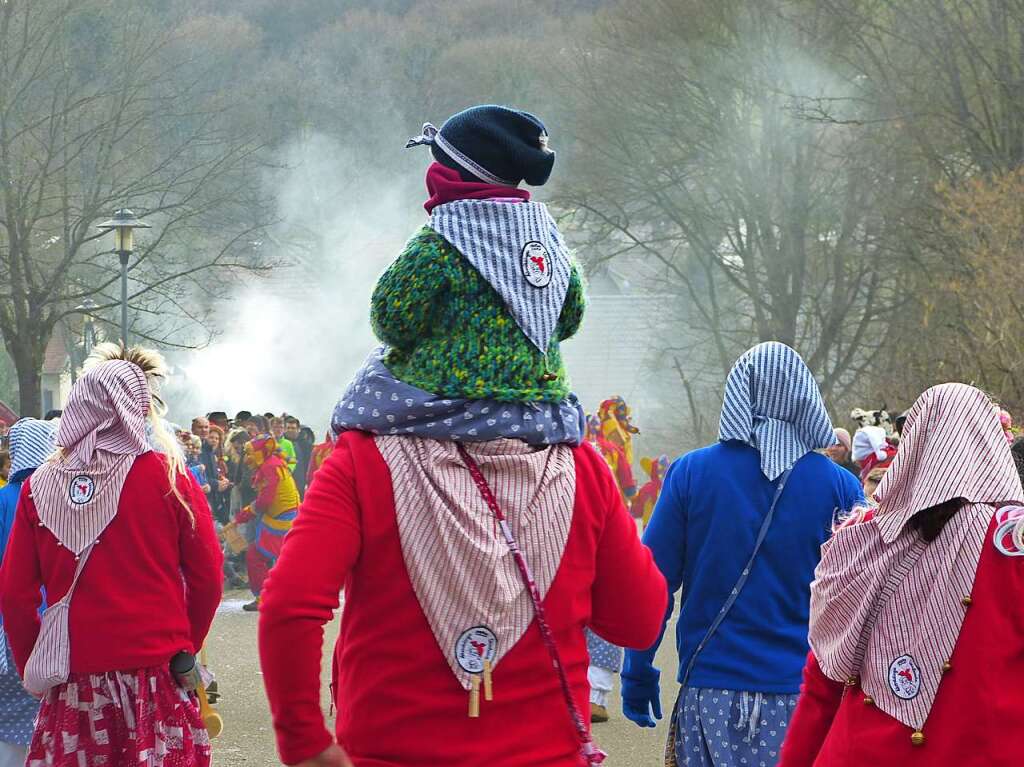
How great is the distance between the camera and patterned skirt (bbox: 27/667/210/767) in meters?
5.05

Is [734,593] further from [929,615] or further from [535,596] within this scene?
[535,596]

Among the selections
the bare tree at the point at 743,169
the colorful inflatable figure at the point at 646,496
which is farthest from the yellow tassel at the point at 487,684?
the bare tree at the point at 743,169

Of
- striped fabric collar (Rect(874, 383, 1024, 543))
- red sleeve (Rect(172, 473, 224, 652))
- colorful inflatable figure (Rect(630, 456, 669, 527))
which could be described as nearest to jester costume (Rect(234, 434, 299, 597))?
colorful inflatable figure (Rect(630, 456, 669, 527))

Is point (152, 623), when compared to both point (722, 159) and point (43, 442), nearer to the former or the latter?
point (43, 442)

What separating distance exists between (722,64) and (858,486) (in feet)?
73.3

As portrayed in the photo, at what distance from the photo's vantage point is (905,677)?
10.3ft

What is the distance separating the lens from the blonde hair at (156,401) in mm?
5242

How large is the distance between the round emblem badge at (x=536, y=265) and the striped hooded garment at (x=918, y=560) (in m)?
0.82

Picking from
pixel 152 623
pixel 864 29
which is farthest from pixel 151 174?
pixel 152 623

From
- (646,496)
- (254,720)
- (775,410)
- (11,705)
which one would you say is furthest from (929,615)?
(646,496)

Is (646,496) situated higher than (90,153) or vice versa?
(90,153)

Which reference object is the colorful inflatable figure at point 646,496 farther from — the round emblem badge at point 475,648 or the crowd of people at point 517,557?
the round emblem badge at point 475,648

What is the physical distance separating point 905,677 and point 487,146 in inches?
49.6

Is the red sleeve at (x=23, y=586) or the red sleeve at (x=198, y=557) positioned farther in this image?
the red sleeve at (x=198, y=557)
